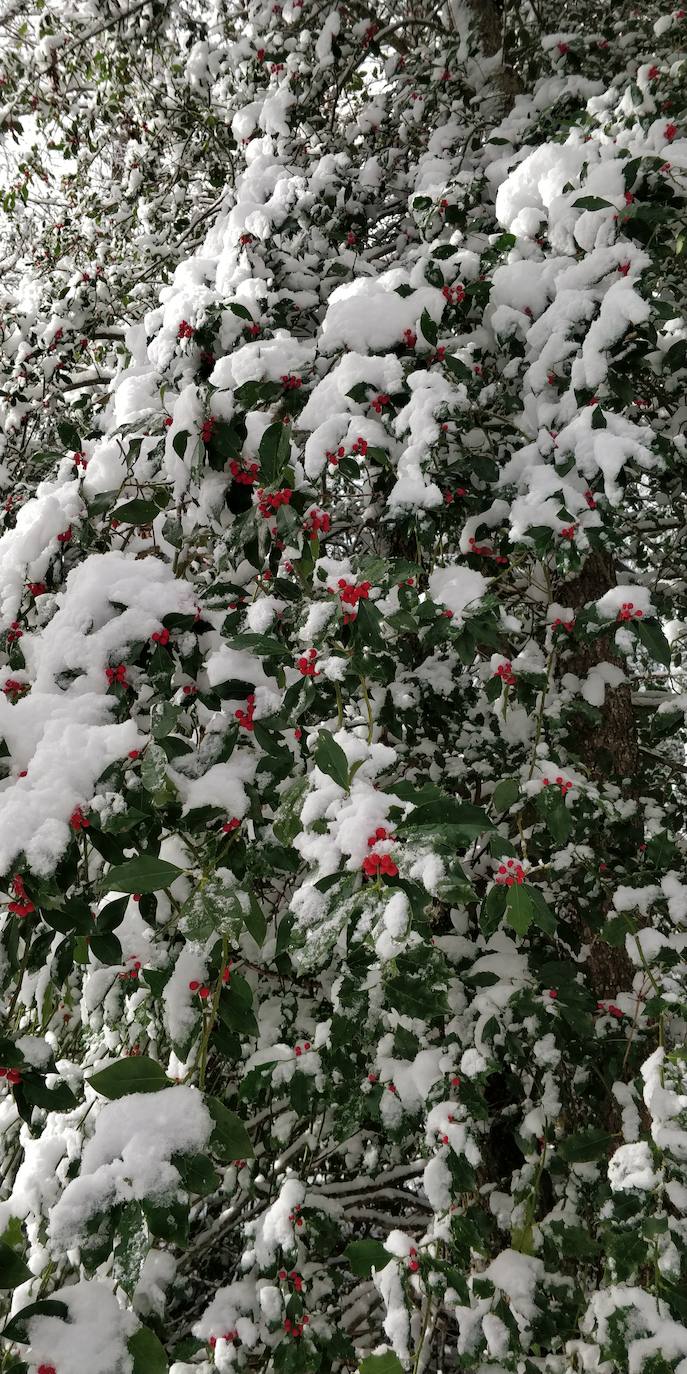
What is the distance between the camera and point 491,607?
1636 mm

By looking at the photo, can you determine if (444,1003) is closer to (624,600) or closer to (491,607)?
(491,607)

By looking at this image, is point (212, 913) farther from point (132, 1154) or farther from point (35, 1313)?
point (35, 1313)

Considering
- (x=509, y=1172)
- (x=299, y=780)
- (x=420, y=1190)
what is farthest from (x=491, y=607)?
(x=420, y=1190)

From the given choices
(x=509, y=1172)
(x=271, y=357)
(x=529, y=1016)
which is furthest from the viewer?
(x=509, y=1172)

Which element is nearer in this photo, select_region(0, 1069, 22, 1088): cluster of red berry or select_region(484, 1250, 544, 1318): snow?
select_region(0, 1069, 22, 1088): cluster of red berry

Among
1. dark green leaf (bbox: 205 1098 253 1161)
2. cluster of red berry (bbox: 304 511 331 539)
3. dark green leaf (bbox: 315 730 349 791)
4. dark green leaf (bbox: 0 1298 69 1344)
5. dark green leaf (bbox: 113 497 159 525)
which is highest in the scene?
dark green leaf (bbox: 113 497 159 525)

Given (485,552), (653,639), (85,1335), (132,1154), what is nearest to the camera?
(132,1154)

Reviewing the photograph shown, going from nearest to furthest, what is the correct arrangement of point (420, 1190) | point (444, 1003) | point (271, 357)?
point (444, 1003) < point (271, 357) < point (420, 1190)

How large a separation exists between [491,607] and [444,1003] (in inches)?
29.9

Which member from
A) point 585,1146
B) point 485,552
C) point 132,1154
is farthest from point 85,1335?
point 485,552

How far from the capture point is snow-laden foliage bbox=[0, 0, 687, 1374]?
1307mm

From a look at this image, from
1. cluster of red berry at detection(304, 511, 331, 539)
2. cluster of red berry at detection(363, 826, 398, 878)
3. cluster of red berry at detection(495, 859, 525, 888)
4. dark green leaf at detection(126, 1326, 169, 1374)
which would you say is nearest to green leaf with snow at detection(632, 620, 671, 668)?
cluster of red berry at detection(495, 859, 525, 888)

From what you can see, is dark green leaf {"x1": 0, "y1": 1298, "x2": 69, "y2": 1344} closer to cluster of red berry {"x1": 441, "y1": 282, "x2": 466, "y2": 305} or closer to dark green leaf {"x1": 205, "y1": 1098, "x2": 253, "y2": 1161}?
dark green leaf {"x1": 205, "y1": 1098, "x2": 253, "y2": 1161}

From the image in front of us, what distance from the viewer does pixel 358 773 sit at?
1.37 meters
